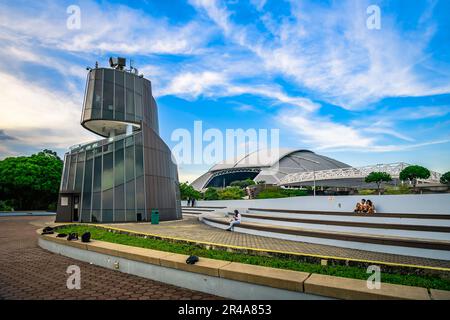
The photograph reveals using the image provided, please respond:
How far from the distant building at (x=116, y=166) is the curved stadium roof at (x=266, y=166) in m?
57.5

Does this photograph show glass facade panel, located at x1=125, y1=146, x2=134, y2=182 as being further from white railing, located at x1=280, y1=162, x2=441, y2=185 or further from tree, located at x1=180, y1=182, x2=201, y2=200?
white railing, located at x1=280, y1=162, x2=441, y2=185

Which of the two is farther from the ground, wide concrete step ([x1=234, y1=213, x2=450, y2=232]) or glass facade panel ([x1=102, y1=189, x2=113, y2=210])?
glass facade panel ([x1=102, y1=189, x2=113, y2=210])

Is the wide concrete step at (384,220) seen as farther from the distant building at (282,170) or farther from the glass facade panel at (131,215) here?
the distant building at (282,170)

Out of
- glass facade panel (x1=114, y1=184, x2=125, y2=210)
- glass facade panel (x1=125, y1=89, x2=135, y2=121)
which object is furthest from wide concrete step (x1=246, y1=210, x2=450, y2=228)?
glass facade panel (x1=125, y1=89, x2=135, y2=121)

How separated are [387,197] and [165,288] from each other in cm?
1538

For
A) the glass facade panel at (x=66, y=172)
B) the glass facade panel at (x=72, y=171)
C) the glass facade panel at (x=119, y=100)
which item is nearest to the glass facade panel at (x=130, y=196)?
the glass facade panel at (x=72, y=171)

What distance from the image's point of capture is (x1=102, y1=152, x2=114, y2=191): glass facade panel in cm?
2192

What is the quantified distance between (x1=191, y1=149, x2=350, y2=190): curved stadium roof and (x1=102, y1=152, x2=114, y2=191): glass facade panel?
60.9 meters

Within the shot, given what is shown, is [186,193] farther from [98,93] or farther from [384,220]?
[384,220]

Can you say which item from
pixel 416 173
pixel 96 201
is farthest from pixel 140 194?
pixel 416 173

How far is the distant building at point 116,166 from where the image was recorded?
21.9 m

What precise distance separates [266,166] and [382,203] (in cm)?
7173

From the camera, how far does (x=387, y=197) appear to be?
53.3 ft
